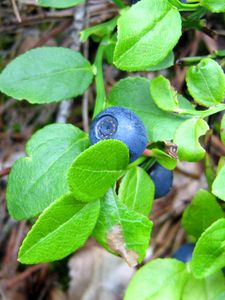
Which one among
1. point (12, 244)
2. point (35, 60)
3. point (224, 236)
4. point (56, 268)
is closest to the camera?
point (224, 236)

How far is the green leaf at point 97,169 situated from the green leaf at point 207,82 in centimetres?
20

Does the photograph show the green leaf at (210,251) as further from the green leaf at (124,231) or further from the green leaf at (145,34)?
the green leaf at (145,34)

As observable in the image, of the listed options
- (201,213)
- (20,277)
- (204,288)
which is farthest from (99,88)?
(20,277)

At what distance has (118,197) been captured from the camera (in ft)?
3.54

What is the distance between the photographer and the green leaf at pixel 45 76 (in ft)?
4.01

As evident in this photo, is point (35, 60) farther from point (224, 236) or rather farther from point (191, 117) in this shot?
point (224, 236)

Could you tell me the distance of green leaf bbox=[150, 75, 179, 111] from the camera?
1.12 metres

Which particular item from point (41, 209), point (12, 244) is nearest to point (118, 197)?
point (41, 209)

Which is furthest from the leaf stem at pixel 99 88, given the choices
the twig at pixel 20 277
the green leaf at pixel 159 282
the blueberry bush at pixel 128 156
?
the twig at pixel 20 277

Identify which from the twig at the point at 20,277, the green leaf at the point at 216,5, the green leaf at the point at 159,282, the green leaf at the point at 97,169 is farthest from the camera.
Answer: the twig at the point at 20,277

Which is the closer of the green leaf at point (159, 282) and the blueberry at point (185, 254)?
the green leaf at point (159, 282)

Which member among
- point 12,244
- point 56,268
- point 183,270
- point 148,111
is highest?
point 148,111

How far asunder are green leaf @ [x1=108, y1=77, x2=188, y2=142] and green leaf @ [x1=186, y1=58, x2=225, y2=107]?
0.19ft

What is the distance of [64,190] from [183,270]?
0.35 metres
